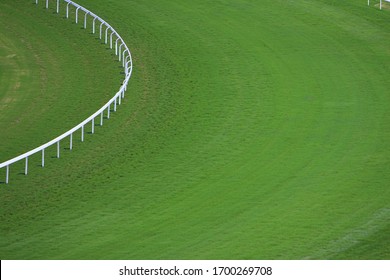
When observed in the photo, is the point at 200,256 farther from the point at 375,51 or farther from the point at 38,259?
the point at 375,51

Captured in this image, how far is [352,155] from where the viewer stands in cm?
3036

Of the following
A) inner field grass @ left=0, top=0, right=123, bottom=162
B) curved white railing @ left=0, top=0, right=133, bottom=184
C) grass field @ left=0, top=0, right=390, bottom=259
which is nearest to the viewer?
grass field @ left=0, top=0, right=390, bottom=259

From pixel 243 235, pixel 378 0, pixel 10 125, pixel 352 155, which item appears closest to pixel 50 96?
pixel 10 125

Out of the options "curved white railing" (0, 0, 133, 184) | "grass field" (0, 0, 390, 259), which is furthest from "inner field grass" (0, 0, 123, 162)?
"curved white railing" (0, 0, 133, 184)

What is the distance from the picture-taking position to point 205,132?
32188 mm

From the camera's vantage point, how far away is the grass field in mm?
24469

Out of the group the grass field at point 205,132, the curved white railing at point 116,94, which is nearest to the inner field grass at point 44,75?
the grass field at point 205,132

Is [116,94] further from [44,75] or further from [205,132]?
[44,75]

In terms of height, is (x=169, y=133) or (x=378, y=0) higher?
(x=378, y=0)

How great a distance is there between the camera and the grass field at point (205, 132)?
963 inches

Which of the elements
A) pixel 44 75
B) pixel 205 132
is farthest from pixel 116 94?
pixel 44 75

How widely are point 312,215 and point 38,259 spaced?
6889mm

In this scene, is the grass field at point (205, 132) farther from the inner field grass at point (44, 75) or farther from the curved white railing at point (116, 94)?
the curved white railing at point (116, 94)

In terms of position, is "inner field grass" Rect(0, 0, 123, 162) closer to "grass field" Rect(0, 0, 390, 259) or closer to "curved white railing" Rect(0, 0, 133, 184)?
"grass field" Rect(0, 0, 390, 259)
